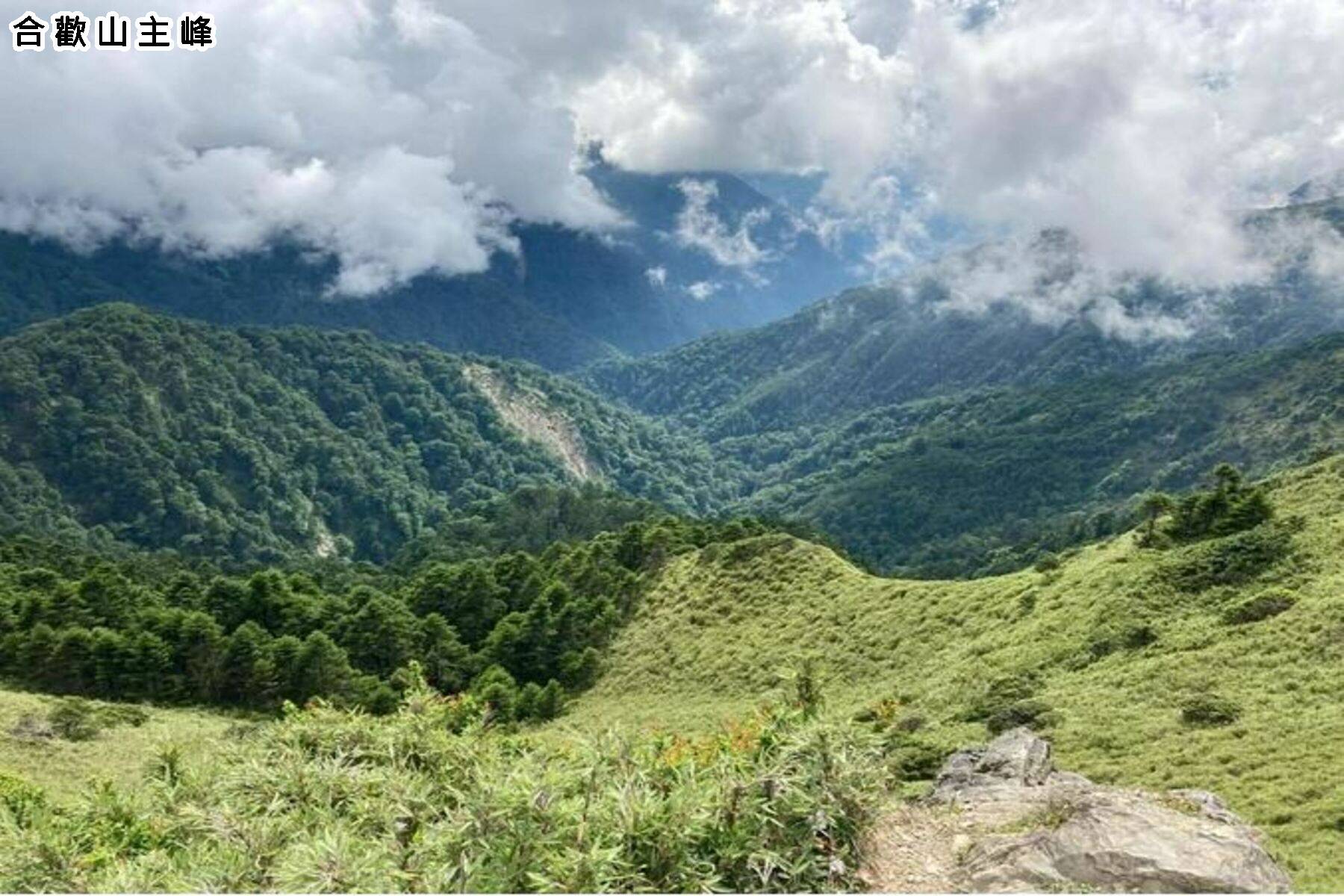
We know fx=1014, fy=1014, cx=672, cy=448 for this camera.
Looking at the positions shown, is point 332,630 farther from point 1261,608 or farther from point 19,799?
point 1261,608

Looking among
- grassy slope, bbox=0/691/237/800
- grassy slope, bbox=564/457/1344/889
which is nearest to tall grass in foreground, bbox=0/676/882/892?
grassy slope, bbox=564/457/1344/889

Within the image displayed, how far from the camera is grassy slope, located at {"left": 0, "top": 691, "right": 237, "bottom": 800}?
59156 mm

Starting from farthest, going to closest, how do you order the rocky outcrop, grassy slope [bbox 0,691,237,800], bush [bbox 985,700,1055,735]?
grassy slope [bbox 0,691,237,800] < bush [bbox 985,700,1055,735] < the rocky outcrop

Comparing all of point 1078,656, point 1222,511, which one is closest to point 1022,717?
point 1078,656

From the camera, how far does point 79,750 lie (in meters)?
66.5

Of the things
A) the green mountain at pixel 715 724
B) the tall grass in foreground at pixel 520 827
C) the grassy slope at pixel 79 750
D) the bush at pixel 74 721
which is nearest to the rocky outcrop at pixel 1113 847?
the green mountain at pixel 715 724

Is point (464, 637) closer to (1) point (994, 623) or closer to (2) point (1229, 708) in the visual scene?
(1) point (994, 623)

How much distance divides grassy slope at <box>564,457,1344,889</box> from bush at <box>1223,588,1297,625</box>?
893 mm

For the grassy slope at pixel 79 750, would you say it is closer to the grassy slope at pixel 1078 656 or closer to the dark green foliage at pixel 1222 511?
the grassy slope at pixel 1078 656

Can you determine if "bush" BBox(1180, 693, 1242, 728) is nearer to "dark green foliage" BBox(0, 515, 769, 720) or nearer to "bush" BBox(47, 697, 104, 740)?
"dark green foliage" BBox(0, 515, 769, 720)

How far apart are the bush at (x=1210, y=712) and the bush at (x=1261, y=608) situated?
11.6 m

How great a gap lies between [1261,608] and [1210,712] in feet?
47.1

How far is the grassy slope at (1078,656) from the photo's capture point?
121ft

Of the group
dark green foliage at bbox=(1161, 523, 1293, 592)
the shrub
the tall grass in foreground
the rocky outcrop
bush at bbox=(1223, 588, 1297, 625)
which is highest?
dark green foliage at bbox=(1161, 523, 1293, 592)
